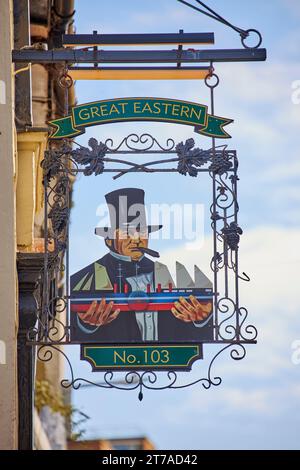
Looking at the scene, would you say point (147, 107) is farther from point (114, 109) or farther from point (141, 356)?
point (141, 356)

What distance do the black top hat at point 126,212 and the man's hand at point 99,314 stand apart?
76cm

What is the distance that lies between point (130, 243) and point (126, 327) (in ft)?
2.90

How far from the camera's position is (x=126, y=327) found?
16750 mm

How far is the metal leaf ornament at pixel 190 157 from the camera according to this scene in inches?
677

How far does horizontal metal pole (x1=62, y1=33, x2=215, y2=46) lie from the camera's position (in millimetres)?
17656

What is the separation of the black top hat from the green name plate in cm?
123

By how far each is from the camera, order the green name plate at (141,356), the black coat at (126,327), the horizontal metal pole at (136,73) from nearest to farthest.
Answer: the green name plate at (141,356), the black coat at (126,327), the horizontal metal pole at (136,73)

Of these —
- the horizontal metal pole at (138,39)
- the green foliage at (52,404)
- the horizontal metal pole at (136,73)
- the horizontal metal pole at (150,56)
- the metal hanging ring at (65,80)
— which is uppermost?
the horizontal metal pole at (138,39)

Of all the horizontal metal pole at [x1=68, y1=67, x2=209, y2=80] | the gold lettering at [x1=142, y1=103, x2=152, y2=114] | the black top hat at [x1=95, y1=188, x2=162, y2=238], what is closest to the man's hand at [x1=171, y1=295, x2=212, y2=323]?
the black top hat at [x1=95, y1=188, x2=162, y2=238]

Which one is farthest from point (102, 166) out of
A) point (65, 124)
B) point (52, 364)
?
point (52, 364)

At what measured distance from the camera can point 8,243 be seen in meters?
17.4

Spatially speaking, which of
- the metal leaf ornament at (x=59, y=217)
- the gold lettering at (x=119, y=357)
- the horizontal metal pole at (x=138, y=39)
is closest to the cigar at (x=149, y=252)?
the metal leaf ornament at (x=59, y=217)

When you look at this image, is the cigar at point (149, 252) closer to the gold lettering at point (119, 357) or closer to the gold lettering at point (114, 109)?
the gold lettering at point (119, 357)

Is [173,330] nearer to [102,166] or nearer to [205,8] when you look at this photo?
[102,166]
